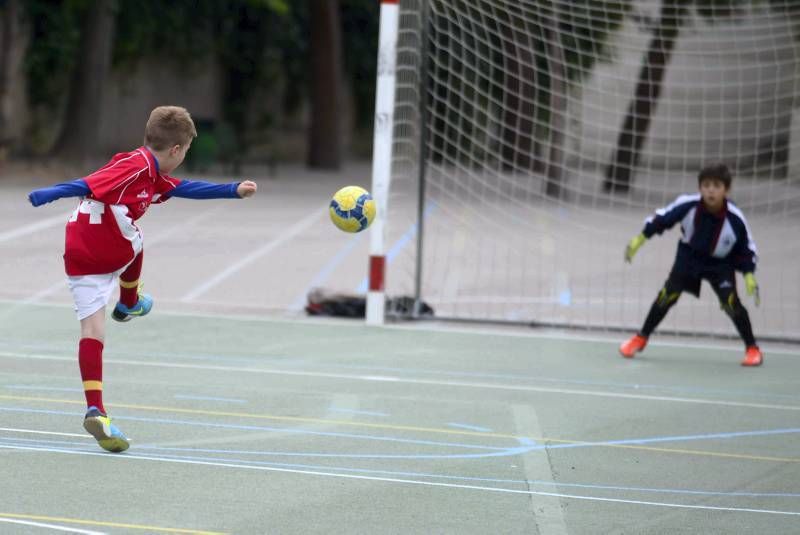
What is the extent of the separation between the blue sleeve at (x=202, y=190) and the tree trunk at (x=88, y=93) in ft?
61.4

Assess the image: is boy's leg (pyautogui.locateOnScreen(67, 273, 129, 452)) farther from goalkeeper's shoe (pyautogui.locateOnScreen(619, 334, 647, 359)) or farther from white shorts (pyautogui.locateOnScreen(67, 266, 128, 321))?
goalkeeper's shoe (pyautogui.locateOnScreen(619, 334, 647, 359))

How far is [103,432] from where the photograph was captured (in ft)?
21.4

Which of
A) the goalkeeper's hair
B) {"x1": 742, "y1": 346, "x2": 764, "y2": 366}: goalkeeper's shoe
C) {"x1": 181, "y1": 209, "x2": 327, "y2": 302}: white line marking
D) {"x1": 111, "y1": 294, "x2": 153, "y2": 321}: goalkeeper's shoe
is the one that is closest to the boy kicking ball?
{"x1": 111, "y1": 294, "x2": 153, "y2": 321}: goalkeeper's shoe

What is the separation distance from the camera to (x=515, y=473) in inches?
261

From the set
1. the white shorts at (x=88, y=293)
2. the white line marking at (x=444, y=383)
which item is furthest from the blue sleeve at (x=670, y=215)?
the white shorts at (x=88, y=293)

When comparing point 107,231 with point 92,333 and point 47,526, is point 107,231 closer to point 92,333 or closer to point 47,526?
point 92,333

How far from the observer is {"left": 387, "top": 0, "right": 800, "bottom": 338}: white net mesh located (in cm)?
1309

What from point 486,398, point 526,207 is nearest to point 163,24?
point 526,207

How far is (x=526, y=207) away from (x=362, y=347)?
10818mm

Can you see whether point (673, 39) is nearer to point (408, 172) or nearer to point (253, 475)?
point (408, 172)

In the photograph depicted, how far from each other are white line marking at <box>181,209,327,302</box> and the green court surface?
1537 mm

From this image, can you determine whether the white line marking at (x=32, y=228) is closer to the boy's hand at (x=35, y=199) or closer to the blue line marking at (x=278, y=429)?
Answer: the blue line marking at (x=278, y=429)

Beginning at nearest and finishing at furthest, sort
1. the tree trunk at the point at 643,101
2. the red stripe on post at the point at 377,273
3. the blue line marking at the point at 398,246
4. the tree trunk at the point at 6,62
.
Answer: the red stripe on post at the point at 377,273, the blue line marking at the point at 398,246, the tree trunk at the point at 643,101, the tree trunk at the point at 6,62

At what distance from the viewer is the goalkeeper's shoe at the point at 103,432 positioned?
650cm
